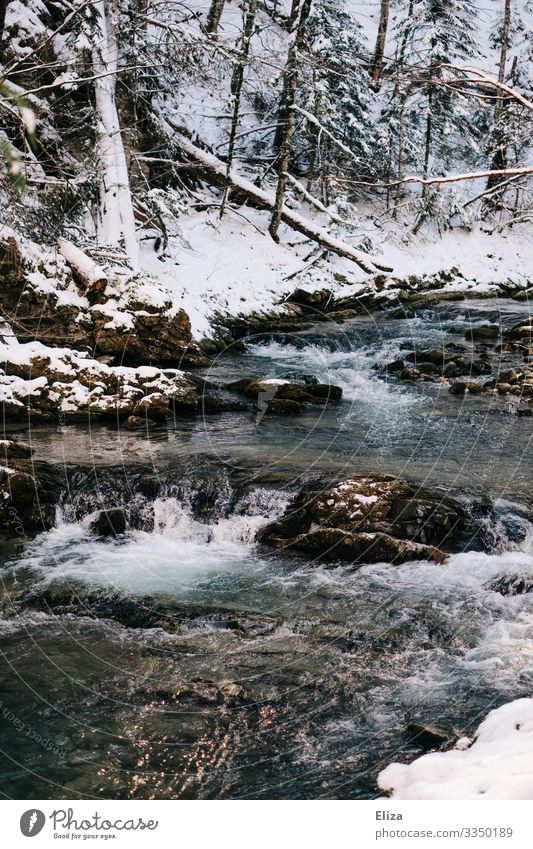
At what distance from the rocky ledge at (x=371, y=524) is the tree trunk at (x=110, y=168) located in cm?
907

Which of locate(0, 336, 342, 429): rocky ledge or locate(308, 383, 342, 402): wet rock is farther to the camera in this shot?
locate(308, 383, 342, 402): wet rock

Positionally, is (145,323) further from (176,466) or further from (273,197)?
(273,197)

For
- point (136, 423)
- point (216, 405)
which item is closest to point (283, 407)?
point (216, 405)

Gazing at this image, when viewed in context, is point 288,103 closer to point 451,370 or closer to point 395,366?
point 395,366

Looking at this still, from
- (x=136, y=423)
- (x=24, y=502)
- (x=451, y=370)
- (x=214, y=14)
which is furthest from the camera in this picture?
(x=214, y=14)

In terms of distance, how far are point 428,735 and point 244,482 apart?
4742 millimetres

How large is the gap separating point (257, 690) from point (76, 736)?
4.44ft

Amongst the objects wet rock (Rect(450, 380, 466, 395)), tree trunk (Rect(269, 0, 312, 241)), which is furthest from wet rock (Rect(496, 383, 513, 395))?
tree trunk (Rect(269, 0, 312, 241))

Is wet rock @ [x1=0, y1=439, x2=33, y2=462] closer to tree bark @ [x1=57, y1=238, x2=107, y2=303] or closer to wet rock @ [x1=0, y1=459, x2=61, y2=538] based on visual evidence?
wet rock @ [x1=0, y1=459, x2=61, y2=538]

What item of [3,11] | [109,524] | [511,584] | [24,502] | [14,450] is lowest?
[511,584]

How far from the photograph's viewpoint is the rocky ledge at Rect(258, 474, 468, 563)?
7.45 m

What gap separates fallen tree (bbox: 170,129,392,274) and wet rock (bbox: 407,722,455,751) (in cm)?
1688

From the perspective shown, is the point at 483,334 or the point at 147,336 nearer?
the point at 147,336

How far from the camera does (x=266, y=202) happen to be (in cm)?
2305
